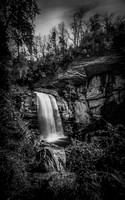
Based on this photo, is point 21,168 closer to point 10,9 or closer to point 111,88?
point 10,9

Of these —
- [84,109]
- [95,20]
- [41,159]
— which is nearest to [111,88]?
[84,109]

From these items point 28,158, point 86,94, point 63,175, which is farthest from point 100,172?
point 86,94

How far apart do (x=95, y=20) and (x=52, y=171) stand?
2678cm

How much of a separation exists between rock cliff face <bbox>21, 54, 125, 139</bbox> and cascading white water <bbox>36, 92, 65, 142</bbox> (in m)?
0.68

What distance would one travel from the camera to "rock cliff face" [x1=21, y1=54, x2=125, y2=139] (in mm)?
12945

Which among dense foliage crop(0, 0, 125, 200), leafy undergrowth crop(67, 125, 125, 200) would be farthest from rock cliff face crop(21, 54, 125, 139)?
leafy undergrowth crop(67, 125, 125, 200)

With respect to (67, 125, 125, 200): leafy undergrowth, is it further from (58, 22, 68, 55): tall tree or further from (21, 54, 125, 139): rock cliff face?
(58, 22, 68, 55): tall tree

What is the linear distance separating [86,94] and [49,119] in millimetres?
6410

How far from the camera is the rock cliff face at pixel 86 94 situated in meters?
12.9

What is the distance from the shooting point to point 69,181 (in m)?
2.97

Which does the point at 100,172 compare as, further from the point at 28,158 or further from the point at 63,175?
the point at 28,158

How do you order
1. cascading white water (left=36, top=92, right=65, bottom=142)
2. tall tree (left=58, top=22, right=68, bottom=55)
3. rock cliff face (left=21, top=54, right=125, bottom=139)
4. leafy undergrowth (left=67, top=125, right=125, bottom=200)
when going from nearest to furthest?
leafy undergrowth (left=67, top=125, right=125, bottom=200)
cascading white water (left=36, top=92, right=65, bottom=142)
rock cliff face (left=21, top=54, right=125, bottom=139)
tall tree (left=58, top=22, right=68, bottom=55)

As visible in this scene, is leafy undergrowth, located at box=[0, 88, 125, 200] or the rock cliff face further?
the rock cliff face

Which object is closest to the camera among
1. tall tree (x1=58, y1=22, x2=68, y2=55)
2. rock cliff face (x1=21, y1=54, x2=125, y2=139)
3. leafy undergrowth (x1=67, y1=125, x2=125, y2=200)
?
leafy undergrowth (x1=67, y1=125, x2=125, y2=200)
